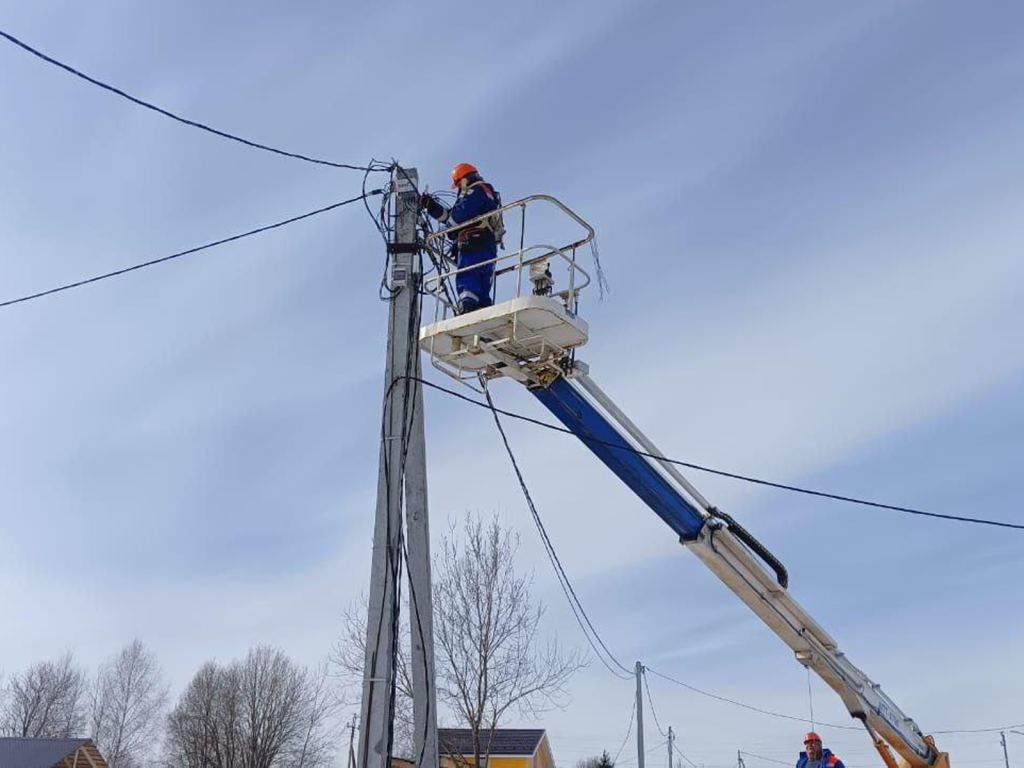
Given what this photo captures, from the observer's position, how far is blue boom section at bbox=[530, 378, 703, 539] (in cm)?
905

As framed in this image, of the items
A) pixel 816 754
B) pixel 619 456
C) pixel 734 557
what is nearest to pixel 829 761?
pixel 816 754

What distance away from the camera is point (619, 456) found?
9383mm

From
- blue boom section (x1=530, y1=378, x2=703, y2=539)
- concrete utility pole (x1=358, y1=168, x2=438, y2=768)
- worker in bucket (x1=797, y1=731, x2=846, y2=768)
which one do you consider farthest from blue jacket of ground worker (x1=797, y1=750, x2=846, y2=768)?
concrete utility pole (x1=358, y1=168, x2=438, y2=768)

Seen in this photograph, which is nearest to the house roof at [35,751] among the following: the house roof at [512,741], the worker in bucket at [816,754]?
the house roof at [512,741]

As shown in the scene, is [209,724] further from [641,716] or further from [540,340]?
[540,340]

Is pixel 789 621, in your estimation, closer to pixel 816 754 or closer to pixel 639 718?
pixel 816 754

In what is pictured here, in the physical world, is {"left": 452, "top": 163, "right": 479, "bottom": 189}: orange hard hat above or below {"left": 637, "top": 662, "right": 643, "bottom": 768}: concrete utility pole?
above

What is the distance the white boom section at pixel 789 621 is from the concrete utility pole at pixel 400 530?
6.67ft

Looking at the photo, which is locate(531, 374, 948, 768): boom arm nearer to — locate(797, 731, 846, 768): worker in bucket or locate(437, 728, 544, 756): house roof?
locate(797, 731, 846, 768): worker in bucket

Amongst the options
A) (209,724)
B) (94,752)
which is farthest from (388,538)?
(209,724)

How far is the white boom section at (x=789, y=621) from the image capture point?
386 inches

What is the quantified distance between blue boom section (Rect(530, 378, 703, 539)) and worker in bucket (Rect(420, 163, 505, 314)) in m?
1.14

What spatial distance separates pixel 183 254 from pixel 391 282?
2.64 meters

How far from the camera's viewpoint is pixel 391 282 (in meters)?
7.90
